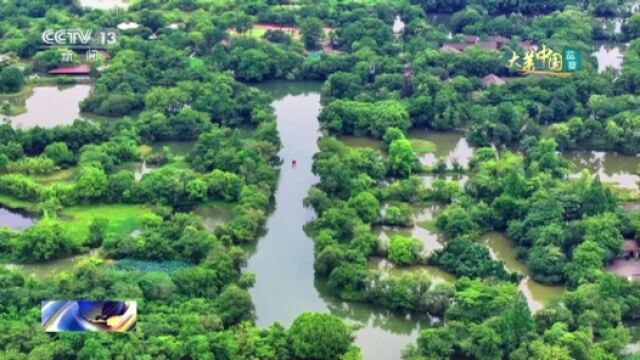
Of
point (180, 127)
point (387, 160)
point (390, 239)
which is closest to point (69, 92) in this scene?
point (180, 127)

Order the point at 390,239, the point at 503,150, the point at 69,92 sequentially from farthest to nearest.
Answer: the point at 69,92 → the point at 503,150 → the point at 390,239

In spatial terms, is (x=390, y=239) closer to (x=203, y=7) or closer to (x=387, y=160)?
(x=387, y=160)

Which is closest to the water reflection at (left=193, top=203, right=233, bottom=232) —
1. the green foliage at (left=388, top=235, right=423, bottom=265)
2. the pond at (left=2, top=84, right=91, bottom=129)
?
the green foliage at (left=388, top=235, right=423, bottom=265)

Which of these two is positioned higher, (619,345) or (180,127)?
Result: (180,127)

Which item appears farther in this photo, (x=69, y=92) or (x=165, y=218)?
(x=69, y=92)

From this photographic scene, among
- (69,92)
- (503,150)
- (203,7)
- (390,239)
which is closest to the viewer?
(390,239)

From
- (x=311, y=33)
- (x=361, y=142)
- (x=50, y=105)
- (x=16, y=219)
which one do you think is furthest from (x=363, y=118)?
(x=16, y=219)

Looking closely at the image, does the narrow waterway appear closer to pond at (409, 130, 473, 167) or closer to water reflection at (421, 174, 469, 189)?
water reflection at (421, 174, 469, 189)

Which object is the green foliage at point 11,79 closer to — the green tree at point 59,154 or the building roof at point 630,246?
the green tree at point 59,154
